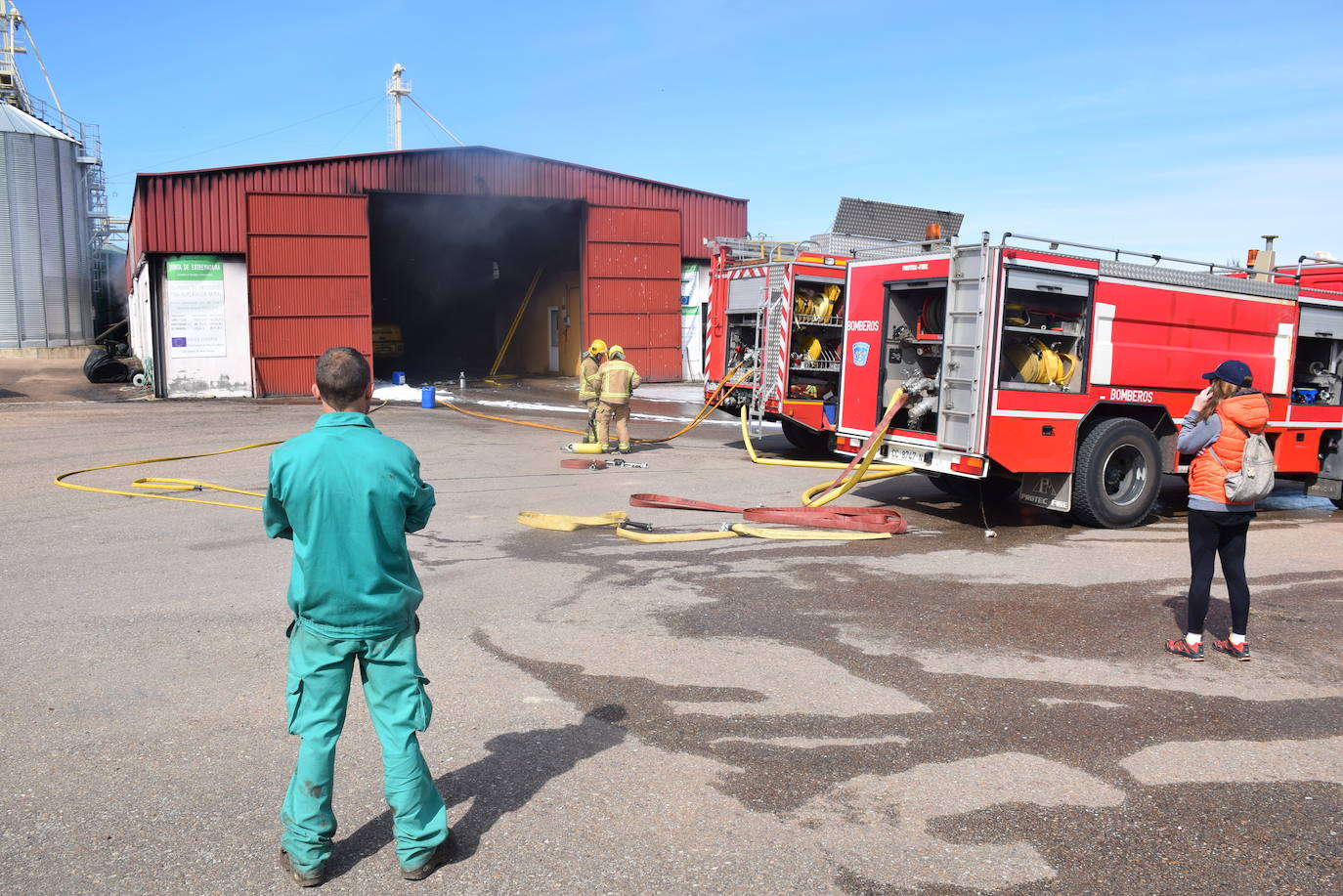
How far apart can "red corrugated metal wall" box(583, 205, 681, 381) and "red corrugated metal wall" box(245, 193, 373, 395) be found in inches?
229

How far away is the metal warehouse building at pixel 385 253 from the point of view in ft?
72.5

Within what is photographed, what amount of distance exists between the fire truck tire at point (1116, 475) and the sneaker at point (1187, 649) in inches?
142

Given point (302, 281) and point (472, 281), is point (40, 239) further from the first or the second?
point (302, 281)

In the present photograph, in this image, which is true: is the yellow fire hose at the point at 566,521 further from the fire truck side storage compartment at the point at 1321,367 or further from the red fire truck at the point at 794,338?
the fire truck side storage compartment at the point at 1321,367

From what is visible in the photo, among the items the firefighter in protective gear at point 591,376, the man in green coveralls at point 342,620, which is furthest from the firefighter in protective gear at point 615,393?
the man in green coveralls at point 342,620

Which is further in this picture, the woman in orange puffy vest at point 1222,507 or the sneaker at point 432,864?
the woman in orange puffy vest at point 1222,507

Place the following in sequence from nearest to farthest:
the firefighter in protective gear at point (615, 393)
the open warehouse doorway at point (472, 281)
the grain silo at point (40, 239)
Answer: the firefighter in protective gear at point (615, 393)
the open warehouse doorway at point (472, 281)
the grain silo at point (40, 239)

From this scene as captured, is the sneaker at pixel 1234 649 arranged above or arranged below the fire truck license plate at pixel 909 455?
below

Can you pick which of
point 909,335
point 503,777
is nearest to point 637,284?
point 909,335

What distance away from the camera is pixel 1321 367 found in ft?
36.0

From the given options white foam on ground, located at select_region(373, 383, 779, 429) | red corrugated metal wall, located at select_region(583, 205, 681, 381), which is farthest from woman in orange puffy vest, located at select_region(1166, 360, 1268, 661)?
red corrugated metal wall, located at select_region(583, 205, 681, 381)

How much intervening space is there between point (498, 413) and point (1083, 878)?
1718 centimetres

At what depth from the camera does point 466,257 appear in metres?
34.6

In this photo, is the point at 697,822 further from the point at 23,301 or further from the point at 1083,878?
the point at 23,301
